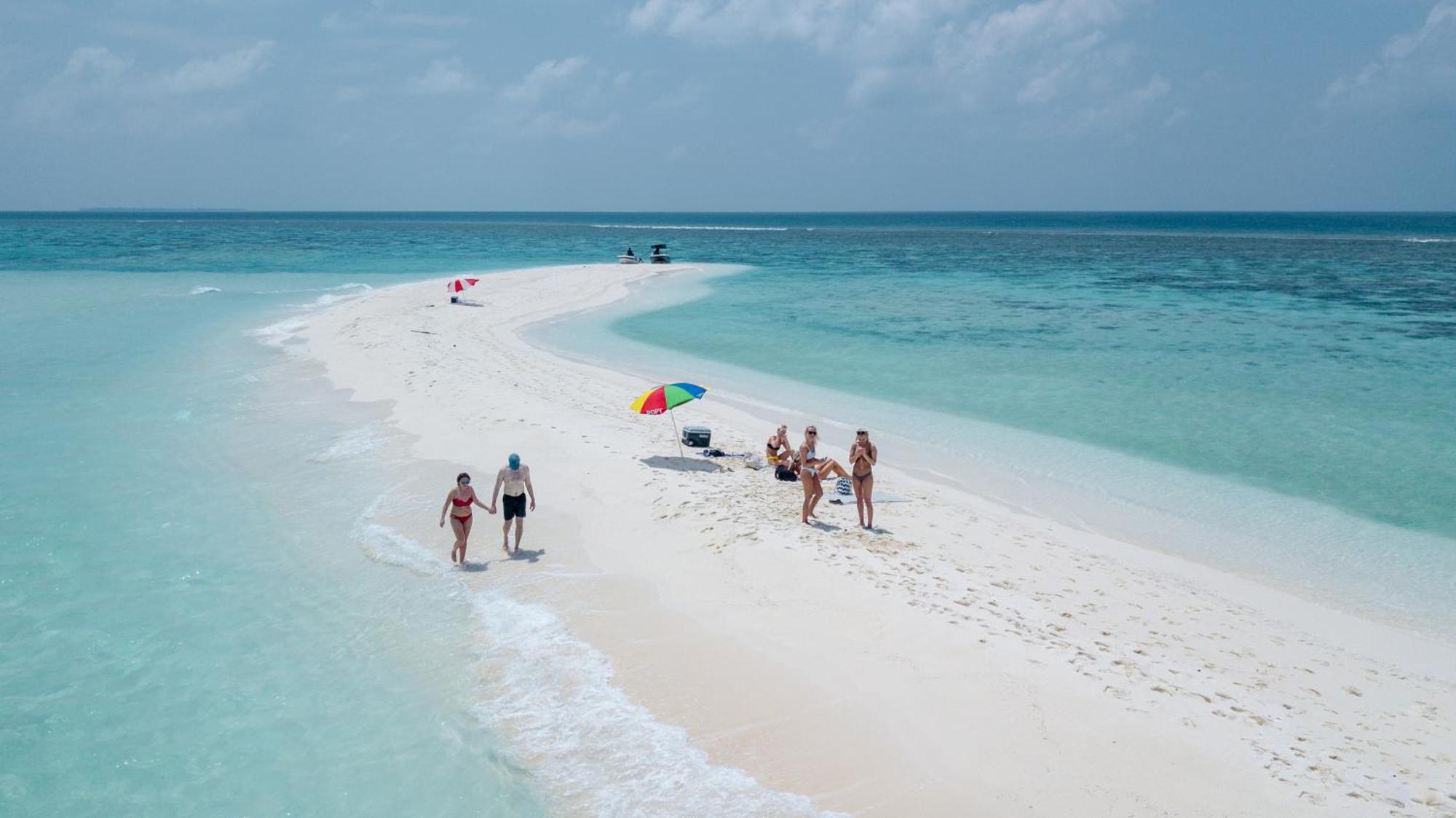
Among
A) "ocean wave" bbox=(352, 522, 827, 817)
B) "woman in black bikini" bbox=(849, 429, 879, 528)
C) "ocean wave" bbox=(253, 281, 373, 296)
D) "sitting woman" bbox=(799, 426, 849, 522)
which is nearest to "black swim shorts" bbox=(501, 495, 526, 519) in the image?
"ocean wave" bbox=(352, 522, 827, 817)

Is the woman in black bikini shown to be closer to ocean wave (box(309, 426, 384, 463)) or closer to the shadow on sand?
the shadow on sand

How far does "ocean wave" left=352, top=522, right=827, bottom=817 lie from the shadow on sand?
517 centimetres

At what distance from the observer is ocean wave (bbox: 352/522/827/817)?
280 inches

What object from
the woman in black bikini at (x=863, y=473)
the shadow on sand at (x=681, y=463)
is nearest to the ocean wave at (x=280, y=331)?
the shadow on sand at (x=681, y=463)

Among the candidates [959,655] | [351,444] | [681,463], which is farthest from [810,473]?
[351,444]

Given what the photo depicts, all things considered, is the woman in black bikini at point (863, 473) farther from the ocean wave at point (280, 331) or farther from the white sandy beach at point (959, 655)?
the ocean wave at point (280, 331)

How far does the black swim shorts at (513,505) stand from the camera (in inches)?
465

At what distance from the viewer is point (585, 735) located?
8016 millimetres

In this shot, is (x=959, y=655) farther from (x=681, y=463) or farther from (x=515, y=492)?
(x=681, y=463)

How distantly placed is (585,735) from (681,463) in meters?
7.83

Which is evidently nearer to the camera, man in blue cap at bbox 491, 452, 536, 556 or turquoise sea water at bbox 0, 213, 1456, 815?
turquoise sea water at bbox 0, 213, 1456, 815

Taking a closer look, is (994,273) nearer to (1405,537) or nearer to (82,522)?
(1405,537)

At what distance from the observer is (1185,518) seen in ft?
46.6

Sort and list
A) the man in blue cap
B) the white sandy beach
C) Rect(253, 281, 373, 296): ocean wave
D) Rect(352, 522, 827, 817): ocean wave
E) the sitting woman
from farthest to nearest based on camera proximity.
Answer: Rect(253, 281, 373, 296): ocean wave < the sitting woman < the man in blue cap < the white sandy beach < Rect(352, 522, 827, 817): ocean wave
